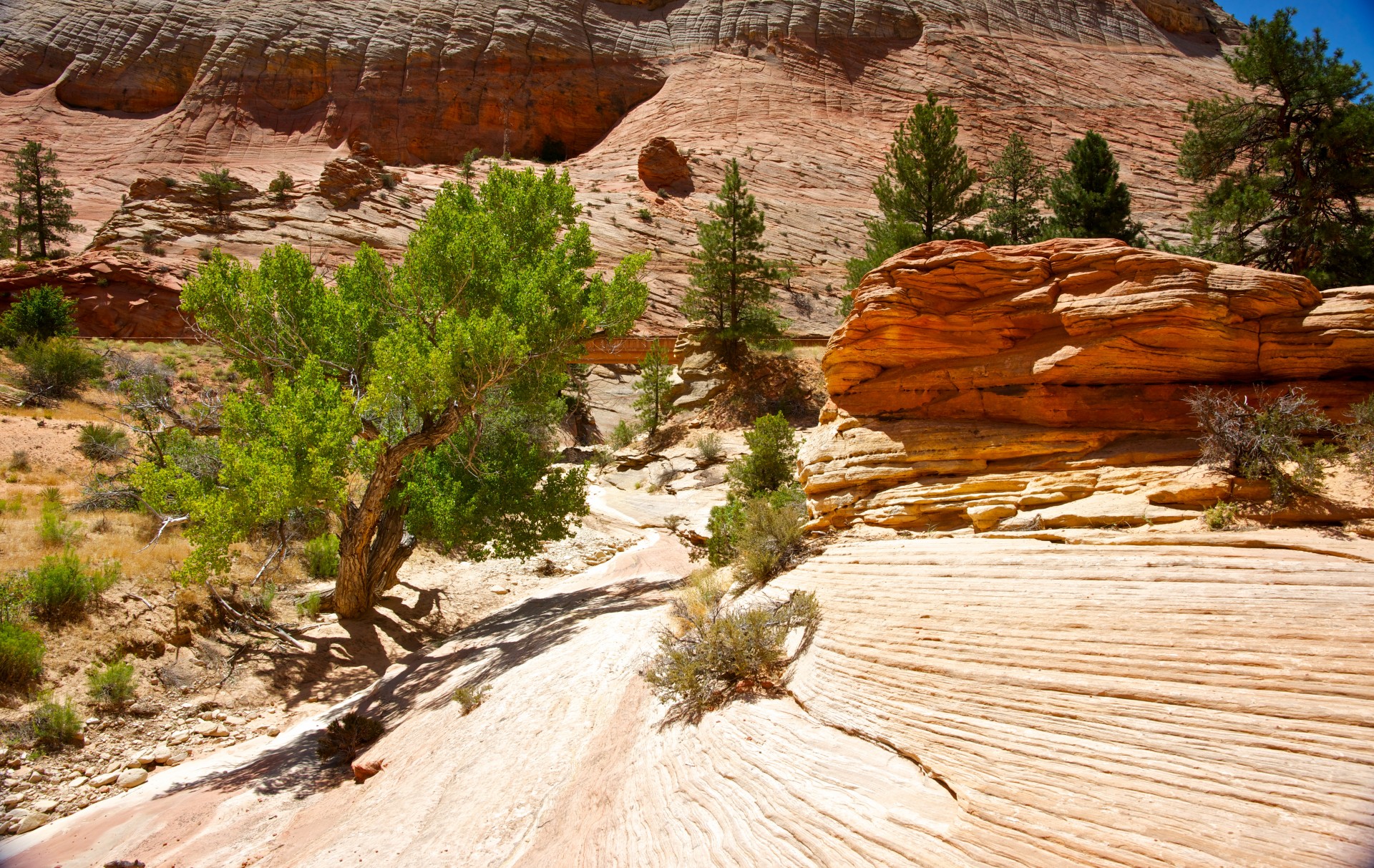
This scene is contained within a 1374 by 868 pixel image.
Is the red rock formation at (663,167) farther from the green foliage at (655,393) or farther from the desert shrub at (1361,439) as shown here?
the desert shrub at (1361,439)

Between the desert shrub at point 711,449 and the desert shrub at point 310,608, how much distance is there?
38.5 ft

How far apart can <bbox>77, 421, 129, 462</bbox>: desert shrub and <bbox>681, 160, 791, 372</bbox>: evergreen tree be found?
17.0 metres

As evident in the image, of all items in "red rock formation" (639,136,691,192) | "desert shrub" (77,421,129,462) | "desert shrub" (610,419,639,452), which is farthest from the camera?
"red rock formation" (639,136,691,192)

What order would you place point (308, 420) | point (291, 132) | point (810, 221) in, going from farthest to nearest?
point (291, 132), point (810, 221), point (308, 420)

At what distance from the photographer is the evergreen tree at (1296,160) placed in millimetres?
14117

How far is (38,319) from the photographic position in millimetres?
24562

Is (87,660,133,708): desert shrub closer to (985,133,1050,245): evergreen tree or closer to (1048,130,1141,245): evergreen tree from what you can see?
(1048,130,1141,245): evergreen tree

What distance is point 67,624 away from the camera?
363 inches

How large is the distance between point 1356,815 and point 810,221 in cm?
4436

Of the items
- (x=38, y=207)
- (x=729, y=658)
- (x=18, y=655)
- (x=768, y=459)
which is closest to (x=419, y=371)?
(x=18, y=655)

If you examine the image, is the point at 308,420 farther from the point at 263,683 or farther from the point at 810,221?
the point at 810,221

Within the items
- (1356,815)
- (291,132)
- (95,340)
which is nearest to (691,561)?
(1356,815)

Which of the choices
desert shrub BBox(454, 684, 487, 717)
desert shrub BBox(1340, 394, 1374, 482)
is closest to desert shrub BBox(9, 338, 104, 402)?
desert shrub BBox(454, 684, 487, 717)

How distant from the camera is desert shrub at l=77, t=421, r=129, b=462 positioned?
16078 mm
